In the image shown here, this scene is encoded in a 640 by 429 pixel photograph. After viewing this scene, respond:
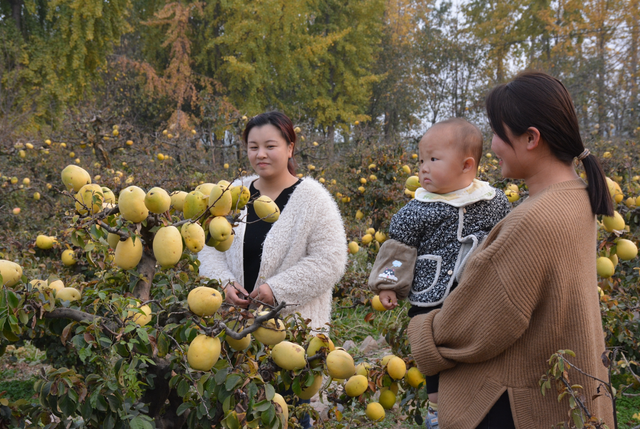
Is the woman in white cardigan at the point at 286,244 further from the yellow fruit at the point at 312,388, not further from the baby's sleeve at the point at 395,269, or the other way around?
the yellow fruit at the point at 312,388

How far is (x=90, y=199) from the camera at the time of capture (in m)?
1.20

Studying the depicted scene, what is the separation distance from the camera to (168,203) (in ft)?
3.91

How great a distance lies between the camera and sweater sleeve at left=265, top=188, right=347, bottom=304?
2010mm

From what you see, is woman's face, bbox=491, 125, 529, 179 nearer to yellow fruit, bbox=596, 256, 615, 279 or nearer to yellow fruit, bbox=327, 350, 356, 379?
yellow fruit, bbox=327, 350, 356, 379

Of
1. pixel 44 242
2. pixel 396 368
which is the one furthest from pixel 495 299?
pixel 44 242

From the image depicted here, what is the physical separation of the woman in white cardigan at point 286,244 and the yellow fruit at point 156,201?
0.89 m

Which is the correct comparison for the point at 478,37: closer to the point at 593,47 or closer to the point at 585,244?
the point at 593,47

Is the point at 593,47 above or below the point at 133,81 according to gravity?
above

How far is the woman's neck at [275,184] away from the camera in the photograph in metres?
2.30

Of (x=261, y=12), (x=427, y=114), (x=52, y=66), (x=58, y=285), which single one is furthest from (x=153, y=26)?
(x=58, y=285)

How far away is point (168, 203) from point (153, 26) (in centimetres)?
1643

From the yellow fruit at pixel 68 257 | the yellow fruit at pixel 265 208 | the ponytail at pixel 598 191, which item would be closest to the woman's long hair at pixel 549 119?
the ponytail at pixel 598 191

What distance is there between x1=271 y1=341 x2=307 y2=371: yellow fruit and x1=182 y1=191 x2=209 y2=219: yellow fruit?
0.41m

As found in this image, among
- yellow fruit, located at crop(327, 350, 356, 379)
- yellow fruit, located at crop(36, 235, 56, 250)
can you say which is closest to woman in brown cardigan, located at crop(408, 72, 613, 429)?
yellow fruit, located at crop(327, 350, 356, 379)
